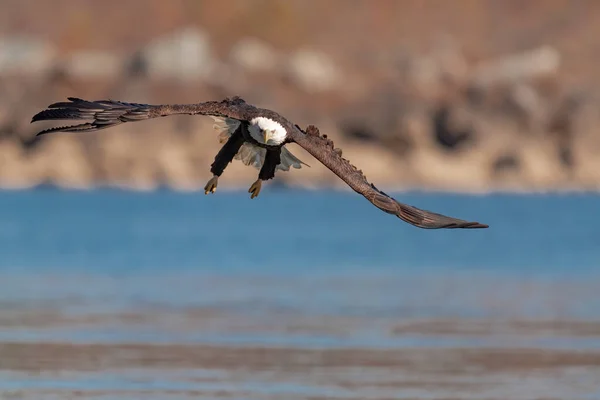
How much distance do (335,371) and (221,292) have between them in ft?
32.5

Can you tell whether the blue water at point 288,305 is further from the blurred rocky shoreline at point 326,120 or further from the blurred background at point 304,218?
the blurred rocky shoreline at point 326,120

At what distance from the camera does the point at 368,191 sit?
44.6 ft

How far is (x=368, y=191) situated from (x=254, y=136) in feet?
5.93

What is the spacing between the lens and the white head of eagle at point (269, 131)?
14586 mm

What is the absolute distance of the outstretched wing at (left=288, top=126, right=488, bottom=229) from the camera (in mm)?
13156

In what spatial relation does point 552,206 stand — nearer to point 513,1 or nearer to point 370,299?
point 370,299

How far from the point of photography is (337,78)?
127000 millimetres

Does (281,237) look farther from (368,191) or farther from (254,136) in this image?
(368,191)

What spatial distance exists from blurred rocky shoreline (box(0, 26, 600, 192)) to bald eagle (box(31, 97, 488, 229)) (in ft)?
247

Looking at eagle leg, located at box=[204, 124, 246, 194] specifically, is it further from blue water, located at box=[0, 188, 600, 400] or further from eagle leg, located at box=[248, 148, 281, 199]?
blue water, located at box=[0, 188, 600, 400]

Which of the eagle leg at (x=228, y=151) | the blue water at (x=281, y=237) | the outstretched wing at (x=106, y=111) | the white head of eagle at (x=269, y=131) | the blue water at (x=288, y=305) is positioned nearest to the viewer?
the outstretched wing at (x=106, y=111)

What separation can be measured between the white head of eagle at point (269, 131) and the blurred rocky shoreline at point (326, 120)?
251 feet

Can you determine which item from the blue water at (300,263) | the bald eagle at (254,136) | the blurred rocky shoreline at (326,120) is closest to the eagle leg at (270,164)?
the bald eagle at (254,136)

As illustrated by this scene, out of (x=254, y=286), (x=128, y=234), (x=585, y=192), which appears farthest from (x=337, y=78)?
(x=254, y=286)
